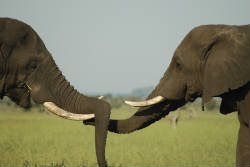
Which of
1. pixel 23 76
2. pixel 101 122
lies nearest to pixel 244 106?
pixel 101 122

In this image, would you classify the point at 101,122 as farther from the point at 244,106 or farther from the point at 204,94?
the point at 244,106

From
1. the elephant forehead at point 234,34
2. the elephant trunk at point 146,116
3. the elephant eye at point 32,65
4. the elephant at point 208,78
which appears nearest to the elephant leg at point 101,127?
the elephant at point 208,78

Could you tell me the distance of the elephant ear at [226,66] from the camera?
491 cm

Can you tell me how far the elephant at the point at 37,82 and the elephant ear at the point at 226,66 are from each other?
1.28 m

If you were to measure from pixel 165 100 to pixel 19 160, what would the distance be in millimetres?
5756

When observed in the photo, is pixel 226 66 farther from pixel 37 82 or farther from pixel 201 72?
pixel 37 82

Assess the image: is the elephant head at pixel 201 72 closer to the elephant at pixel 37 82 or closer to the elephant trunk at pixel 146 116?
the elephant trunk at pixel 146 116

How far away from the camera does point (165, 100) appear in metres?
5.73

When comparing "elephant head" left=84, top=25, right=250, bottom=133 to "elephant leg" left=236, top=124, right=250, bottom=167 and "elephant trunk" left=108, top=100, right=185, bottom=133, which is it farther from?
"elephant leg" left=236, top=124, right=250, bottom=167

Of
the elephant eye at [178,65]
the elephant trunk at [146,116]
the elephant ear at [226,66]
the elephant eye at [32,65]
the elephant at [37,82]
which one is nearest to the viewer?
the elephant ear at [226,66]

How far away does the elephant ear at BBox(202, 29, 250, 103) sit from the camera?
4.91 meters

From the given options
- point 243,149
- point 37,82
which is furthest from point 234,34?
point 37,82

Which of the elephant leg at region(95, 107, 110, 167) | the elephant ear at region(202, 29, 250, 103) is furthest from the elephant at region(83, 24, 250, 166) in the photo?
the elephant leg at region(95, 107, 110, 167)

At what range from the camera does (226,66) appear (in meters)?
4.96
